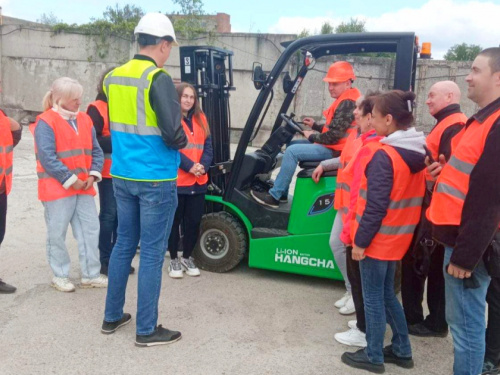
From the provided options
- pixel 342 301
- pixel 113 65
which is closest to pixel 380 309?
pixel 342 301

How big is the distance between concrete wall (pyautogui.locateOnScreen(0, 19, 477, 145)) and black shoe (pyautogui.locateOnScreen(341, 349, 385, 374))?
410 inches

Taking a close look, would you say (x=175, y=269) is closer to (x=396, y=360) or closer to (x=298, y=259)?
(x=298, y=259)

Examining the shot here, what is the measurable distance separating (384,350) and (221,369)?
1.08 metres

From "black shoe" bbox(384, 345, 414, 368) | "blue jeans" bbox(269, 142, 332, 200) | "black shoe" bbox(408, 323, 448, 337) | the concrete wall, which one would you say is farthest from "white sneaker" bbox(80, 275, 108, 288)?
the concrete wall

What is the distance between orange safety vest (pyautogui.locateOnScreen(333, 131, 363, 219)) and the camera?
369 cm

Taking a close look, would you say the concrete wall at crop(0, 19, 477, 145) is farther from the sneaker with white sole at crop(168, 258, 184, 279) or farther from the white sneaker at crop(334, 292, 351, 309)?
the white sneaker at crop(334, 292, 351, 309)

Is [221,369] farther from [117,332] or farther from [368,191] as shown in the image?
[368,191]

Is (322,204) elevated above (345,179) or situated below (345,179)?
below

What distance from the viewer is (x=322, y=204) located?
14.7 feet

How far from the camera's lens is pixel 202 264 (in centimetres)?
501

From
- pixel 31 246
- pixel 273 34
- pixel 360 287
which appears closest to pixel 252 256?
pixel 360 287

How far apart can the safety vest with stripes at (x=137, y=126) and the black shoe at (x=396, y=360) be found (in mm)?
1833

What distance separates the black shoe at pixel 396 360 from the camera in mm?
3348

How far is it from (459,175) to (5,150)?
3.41m
